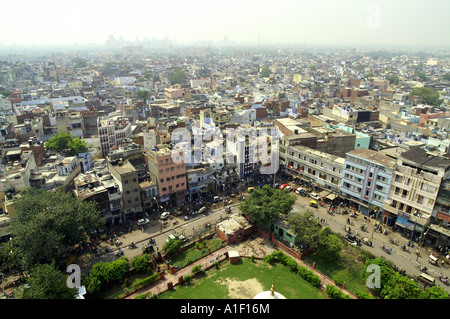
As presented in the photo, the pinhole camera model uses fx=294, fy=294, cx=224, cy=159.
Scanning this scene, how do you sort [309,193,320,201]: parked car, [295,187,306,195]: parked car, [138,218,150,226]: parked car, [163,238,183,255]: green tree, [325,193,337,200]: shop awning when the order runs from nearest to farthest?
[163,238,183,255]: green tree
[138,218,150,226]: parked car
[325,193,337,200]: shop awning
[309,193,320,201]: parked car
[295,187,306,195]: parked car

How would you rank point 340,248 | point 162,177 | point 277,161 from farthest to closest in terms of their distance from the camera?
point 277,161 → point 162,177 → point 340,248

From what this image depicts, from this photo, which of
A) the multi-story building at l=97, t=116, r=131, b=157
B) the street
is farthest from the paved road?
the multi-story building at l=97, t=116, r=131, b=157

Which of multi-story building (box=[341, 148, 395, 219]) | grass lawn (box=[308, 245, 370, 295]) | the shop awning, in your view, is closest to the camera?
grass lawn (box=[308, 245, 370, 295])

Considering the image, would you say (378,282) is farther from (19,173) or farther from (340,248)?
(19,173)

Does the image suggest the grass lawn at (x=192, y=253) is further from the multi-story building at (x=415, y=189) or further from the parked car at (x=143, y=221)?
the multi-story building at (x=415, y=189)

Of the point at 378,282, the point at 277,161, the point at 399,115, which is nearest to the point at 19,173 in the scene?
the point at 277,161

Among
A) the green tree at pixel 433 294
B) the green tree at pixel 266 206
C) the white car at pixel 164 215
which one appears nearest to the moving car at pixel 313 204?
the green tree at pixel 266 206

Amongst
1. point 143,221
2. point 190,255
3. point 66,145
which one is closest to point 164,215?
point 143,221

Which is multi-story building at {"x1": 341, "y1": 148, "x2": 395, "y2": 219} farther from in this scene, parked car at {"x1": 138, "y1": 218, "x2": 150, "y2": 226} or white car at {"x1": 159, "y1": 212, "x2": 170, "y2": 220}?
parked car at {"x1": 138, "y1": 218, "x2": 150, "y2": 226}
